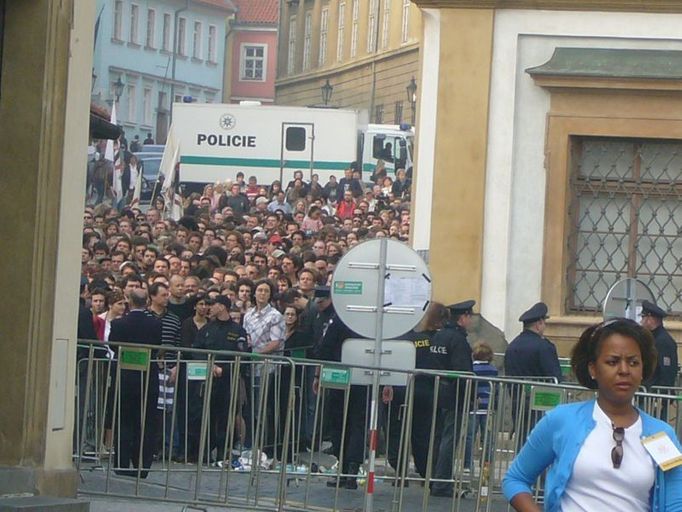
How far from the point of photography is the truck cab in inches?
1762

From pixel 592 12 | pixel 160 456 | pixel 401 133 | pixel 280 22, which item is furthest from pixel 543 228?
pixel 280 22

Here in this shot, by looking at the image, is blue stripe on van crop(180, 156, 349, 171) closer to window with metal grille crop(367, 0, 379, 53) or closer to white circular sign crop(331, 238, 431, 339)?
white circular sign crop(331, 238, 431, 339)

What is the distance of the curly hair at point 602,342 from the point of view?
6117mm

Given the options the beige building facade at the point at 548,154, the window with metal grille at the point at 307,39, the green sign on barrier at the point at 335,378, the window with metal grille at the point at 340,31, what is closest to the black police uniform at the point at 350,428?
the green sign on barrier at the point at 335,378

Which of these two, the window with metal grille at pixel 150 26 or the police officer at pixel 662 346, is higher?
the window with metal grille at pixel 150 26

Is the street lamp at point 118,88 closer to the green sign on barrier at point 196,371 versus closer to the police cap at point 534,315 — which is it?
the police cap at point 534,315

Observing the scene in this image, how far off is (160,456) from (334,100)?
63.3m

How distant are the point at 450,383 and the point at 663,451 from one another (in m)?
8.38

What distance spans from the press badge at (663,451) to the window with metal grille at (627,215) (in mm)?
12953

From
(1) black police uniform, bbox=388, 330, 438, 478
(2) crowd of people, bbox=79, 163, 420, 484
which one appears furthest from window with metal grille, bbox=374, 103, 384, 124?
(1) black police uniform, bbox=388, 330, 438, 478

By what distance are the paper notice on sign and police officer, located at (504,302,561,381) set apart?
9.08 feet

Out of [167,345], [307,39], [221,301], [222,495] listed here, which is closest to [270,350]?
[221,301]

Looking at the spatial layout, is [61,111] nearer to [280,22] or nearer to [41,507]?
[41,507]

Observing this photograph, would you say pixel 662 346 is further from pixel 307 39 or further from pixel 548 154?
pixel 307 39
